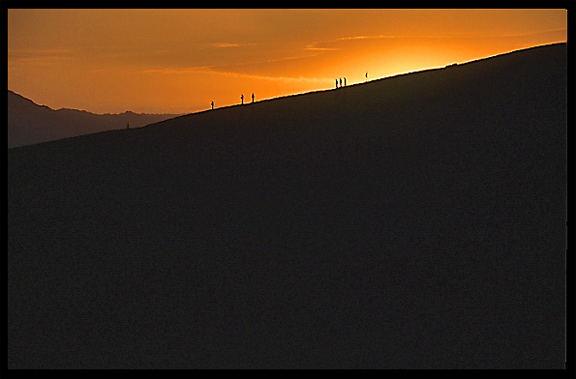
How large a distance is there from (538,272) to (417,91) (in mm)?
12821

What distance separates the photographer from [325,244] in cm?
1400

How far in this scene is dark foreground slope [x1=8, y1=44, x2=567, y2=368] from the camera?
1088 centimetres

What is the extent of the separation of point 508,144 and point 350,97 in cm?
1026

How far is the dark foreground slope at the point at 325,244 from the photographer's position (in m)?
10.9

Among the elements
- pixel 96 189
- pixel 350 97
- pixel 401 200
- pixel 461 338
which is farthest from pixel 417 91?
pixel 461 338

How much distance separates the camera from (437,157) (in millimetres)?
17219

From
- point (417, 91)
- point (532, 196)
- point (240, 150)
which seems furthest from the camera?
point (417, 91)

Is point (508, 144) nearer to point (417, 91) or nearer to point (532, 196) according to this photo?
point (532, 196)

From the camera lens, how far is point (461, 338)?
35.4 feet
